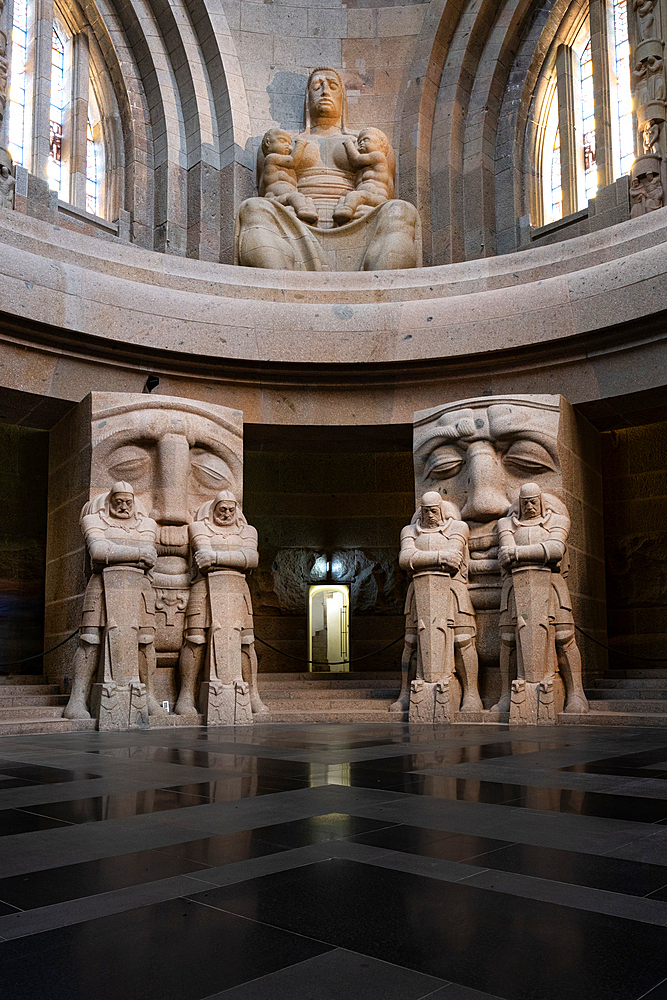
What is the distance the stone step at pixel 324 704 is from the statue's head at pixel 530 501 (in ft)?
7.76

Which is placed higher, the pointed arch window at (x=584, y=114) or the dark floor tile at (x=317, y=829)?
the pointed arch window at (x=584, y=114)

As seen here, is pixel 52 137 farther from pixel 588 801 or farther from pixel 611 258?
pixel 588 801

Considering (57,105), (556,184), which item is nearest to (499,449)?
(556,184)

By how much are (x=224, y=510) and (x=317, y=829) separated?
21.2 feet

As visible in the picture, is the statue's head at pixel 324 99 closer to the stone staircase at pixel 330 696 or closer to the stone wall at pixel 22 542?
the stone wall at pixel 22 542

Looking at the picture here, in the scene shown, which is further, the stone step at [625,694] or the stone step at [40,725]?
the stone step at [625,694]

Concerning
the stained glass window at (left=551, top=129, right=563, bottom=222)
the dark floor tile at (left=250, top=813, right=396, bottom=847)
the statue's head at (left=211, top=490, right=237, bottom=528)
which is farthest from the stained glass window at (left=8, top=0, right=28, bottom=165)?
the dark floor tile at (left=250, top=813, right=396, bottom=847)

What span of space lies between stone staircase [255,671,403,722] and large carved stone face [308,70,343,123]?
845 cm

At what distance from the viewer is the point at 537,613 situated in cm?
862

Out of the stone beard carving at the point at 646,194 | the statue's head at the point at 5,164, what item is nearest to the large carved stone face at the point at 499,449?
the stone beard carving at the point at 646,194

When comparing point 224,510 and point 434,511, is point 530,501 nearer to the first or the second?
point 434,511

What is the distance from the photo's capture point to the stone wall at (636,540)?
1198 centimetres

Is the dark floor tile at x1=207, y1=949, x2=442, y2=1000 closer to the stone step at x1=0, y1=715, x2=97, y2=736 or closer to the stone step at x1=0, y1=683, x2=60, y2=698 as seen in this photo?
the stone step at x1=0, y1=715, x2=97, y2=736

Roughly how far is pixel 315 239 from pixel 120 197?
3104 mm
